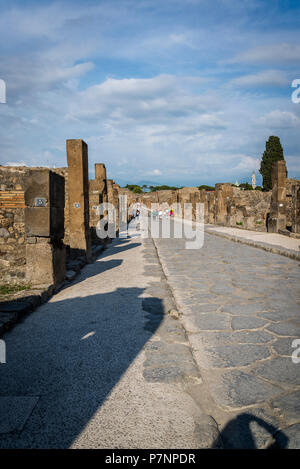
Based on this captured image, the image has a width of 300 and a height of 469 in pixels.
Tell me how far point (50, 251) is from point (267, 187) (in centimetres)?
4727

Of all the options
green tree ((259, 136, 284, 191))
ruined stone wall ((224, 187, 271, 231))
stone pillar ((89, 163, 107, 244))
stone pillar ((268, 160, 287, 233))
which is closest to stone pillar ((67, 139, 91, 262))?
stone pillar ((89, 163, 107, 244))

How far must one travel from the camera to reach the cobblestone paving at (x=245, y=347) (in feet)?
6.73

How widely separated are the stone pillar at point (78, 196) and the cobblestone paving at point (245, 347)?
9.54ft

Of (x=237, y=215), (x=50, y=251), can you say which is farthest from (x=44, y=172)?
(x=237, y=215)

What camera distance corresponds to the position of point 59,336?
11.5 feet

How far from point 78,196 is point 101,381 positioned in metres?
6.46

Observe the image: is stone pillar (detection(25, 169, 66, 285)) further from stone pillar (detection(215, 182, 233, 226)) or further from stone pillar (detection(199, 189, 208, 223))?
stone pillar (detection(199, 189, 208, 223))

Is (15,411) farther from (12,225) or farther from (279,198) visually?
(279,198)

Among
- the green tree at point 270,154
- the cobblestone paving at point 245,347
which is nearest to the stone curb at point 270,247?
the cobblestone paving at point 245,347

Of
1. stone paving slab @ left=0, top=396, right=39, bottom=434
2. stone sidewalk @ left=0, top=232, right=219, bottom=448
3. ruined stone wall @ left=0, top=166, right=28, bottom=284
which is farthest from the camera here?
ruined stone wall @ left=0, top=166, right=28, bottom=284

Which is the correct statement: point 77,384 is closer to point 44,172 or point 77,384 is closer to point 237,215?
point 44,172

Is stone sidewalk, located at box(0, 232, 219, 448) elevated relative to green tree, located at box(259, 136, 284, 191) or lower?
lower

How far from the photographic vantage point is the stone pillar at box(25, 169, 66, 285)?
5508mm

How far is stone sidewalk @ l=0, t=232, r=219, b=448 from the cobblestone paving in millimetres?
153
